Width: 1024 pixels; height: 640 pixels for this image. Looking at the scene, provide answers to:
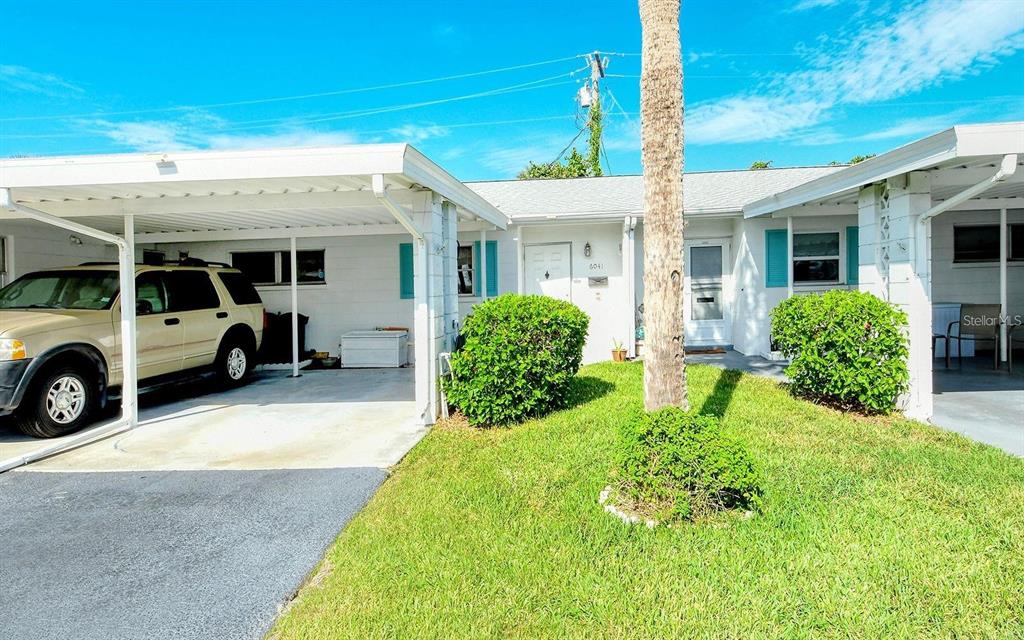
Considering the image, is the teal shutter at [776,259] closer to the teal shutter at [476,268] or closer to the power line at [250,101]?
the teal shutter at [476,268]

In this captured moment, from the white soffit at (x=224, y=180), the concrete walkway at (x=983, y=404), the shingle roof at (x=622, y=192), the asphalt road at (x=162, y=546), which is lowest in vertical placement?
the asphalt road at (x=162, y=546)

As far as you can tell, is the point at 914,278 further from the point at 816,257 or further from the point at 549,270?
the point at 549,270

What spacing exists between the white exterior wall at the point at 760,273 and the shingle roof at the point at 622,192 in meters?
0.55

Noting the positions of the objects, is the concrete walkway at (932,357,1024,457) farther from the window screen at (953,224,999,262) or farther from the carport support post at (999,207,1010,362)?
the window screen at (953,224,999,262)

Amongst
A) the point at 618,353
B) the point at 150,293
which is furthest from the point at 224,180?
the point at 618,353

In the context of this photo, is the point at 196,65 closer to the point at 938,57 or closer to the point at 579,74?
the point at 579,74

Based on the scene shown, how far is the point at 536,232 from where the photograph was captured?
1039 cm

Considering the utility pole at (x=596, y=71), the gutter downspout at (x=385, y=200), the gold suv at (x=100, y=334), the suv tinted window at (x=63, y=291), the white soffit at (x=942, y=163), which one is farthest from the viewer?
the utility pole at (x=596, y=71)

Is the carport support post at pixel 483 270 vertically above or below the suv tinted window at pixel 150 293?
above

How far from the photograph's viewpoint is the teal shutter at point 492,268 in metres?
10.2

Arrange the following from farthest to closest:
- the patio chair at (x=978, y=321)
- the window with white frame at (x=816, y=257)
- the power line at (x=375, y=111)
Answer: the power line at (x=375, y=111)
the window with white frame at (x=816, y=257)
the patio chair at (x=978, y=321)

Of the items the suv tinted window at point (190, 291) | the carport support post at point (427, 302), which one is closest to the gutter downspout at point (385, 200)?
the carport support post at point (427, 302)

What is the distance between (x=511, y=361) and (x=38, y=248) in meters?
7.92

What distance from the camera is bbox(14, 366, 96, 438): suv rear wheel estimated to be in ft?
17.5
